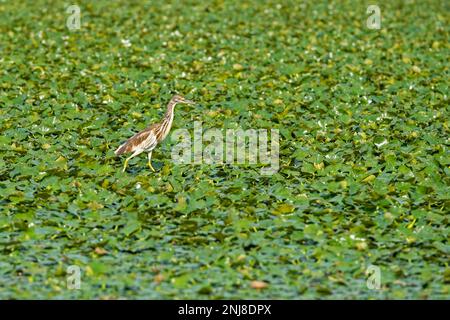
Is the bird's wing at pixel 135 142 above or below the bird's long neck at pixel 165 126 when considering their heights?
below

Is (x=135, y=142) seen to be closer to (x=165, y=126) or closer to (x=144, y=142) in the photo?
(x=144, y=142)

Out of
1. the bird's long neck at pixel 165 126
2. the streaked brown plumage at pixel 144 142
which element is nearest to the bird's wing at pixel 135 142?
the streaked brown plumage at pixel 144 142

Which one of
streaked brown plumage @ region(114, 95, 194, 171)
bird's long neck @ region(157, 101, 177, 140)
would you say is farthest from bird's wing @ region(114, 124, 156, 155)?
bird's long neck @ region(157, 101, 177, 140)

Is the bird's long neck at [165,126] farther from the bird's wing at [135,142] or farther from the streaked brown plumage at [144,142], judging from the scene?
the bird's wing at [135,142]

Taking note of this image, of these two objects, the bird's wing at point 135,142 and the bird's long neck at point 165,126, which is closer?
the bird's wing at point 135,142

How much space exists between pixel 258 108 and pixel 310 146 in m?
2.08

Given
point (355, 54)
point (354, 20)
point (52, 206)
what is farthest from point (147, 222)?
point (354, 20)

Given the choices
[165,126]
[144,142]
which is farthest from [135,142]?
[165,126]

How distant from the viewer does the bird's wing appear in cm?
1158

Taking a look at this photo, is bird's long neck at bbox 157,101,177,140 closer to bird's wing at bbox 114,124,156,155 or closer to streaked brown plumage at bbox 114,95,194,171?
streaked brown plumage at bbox 114,95,194,171

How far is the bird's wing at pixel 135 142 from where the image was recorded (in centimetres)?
1158

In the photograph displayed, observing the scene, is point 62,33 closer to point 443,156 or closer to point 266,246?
point 443,156

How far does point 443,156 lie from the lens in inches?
462

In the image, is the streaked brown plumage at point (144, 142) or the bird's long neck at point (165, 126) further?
the bird's long neck at point (165, 126)
